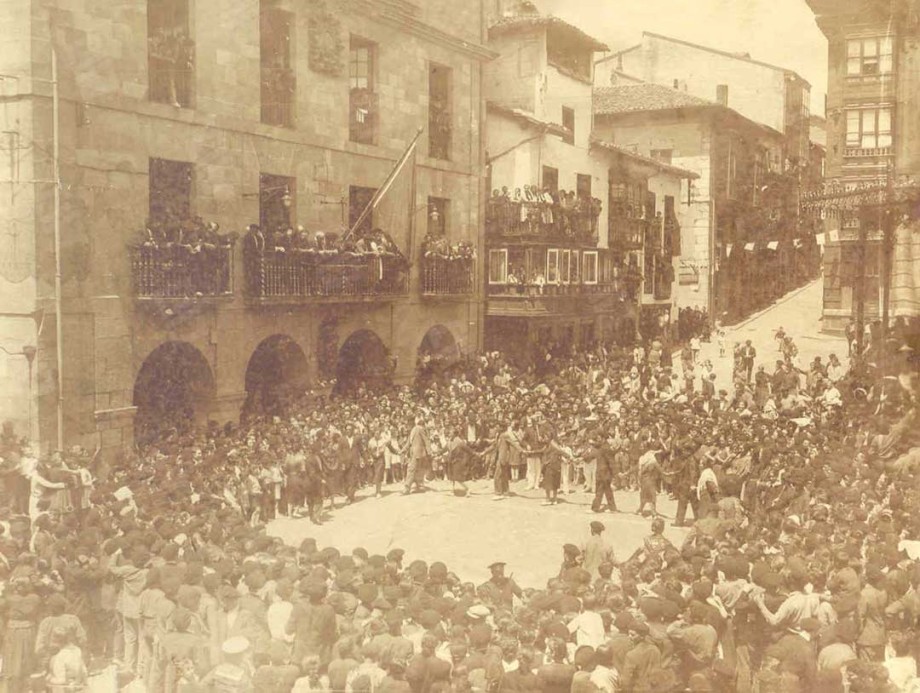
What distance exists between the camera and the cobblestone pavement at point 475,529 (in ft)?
34.8

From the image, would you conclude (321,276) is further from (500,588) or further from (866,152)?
(866,152)

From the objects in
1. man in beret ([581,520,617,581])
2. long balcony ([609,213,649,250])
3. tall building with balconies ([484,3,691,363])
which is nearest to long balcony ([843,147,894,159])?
tall building with balconies ([484,3,691,363])

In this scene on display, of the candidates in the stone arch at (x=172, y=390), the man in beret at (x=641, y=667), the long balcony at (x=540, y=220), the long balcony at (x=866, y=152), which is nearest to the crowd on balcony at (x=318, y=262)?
the stone arch at (x=172, y=390)

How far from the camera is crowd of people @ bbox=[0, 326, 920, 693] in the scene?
27.4 ft

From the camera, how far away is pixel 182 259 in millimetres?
11859

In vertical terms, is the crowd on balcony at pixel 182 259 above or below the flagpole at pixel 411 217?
below

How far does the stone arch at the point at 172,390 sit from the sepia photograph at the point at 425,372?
5cm

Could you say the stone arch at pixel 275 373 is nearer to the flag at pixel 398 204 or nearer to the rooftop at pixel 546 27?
the flag at pixel 398 204

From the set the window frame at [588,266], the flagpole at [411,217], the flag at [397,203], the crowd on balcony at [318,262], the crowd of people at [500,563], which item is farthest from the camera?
the window frame at [588,266]

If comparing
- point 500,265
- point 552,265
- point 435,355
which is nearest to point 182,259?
point 435,355

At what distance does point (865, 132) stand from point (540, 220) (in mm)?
5679

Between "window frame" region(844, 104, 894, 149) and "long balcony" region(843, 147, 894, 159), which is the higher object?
"window frame" region(844, 104, 894, 149)

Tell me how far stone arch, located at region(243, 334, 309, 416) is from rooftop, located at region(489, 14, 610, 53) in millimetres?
5666

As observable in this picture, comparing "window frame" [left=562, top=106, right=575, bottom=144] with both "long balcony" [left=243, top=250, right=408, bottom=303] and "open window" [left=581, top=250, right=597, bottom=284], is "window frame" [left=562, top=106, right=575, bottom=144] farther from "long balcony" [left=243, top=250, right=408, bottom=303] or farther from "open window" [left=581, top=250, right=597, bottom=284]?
"long balcony" [left=243, top=250, right=408, bottom=303]
